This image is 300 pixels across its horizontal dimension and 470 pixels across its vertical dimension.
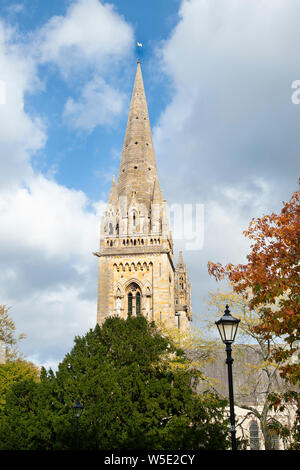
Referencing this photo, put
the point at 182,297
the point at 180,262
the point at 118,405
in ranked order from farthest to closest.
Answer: the point at 180,262 < the point at 182,297 < the point at 118,405

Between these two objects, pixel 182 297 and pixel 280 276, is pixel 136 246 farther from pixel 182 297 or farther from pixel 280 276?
pixel 280 276

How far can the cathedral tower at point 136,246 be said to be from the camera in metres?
36.4

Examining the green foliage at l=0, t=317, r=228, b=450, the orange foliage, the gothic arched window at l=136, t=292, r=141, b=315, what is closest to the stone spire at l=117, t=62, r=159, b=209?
the gothic arched window at l=136, t=292, r=141, b=315

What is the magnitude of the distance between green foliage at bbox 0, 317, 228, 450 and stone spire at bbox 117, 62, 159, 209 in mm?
19270

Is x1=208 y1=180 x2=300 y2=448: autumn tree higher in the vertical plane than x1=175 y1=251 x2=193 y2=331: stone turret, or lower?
lower

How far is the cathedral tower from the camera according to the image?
36375mm

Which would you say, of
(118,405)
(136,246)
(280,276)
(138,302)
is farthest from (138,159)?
(280,276)

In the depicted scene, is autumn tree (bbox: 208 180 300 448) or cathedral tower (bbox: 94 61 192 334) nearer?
autumn tree (bbox: 208 180 300 448)

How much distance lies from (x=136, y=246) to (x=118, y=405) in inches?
725

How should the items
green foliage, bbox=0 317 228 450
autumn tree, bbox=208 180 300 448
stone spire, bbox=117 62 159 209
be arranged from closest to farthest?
autumn tree, bbox=208 180 300 448, green foliage, bbox=0 317 228 450, stone spire, bbox=117 62 159 209

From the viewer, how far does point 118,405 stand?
20.7m

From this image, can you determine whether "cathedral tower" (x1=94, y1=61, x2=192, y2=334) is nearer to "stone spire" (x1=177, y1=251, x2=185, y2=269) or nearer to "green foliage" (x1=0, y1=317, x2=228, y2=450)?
"green foliage" (x1=0, y1=317, x2=228, y2=450)

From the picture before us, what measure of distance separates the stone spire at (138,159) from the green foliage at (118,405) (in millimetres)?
19270
